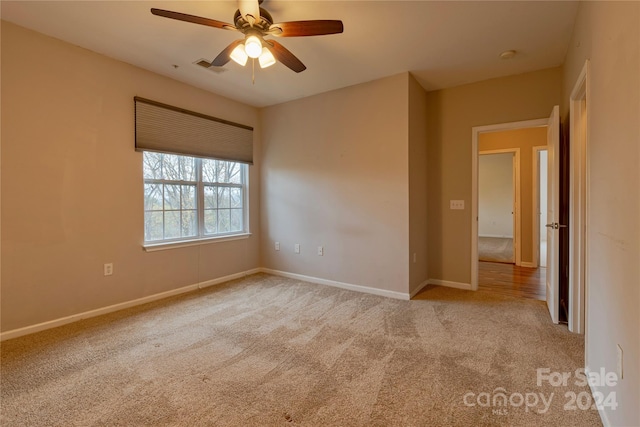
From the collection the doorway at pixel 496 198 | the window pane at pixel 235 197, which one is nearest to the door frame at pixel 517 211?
the doorway at pixel 496 198

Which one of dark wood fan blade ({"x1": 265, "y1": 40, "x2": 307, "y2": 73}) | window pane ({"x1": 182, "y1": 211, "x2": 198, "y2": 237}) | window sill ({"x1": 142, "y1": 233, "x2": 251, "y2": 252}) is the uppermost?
dark wood fan blade ({"x1": 265, "y1": 40, "x2": 307, "y2": 73})

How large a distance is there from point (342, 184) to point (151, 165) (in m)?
2.31

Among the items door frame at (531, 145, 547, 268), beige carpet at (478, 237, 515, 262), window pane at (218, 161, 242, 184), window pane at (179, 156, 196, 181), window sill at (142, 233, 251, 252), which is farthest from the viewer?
beige carpet at (478, 237, 515, 262)

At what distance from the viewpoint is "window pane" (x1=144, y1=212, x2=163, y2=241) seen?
3426 mm

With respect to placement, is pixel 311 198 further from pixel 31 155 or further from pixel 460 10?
pixel 31 155

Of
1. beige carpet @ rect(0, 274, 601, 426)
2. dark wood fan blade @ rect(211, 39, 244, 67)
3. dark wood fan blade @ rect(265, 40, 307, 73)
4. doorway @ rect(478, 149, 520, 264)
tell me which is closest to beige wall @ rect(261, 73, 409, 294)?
beige carpet @ rect(0, 274, 601, 426)

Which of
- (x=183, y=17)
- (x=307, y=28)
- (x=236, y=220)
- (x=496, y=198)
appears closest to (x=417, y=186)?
(x=307, y=28)

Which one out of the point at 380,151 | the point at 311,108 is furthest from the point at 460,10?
→ the point at 311,108

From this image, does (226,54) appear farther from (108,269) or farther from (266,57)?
(108,269)

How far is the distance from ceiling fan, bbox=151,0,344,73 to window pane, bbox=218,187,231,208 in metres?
2.12

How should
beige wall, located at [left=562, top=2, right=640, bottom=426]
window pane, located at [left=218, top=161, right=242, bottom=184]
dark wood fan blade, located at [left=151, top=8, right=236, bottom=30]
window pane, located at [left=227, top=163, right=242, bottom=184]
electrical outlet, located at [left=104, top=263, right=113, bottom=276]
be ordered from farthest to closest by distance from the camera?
1. window pane, located at [left=227, top=163, right=242, bottom=184]
2. window pane, located at [left=218, top=161, right=242, bottom=184]
3. electrical outlet, located at [left=104, top=263, right=113, bottom=276]
4. dark wood fan blade, located at [left=151, top=8, right=236, bottom=30]
5. beige wall, located at [left=562, top=2, right=640, bottom=426]

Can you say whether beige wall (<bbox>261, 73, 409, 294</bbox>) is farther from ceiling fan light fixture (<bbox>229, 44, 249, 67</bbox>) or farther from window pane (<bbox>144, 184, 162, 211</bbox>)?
ceiling fan light fixture (<bbox>229, 44, 249, 67</bbox>)

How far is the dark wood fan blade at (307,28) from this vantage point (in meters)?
1.92

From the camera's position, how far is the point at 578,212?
2449 mm
